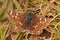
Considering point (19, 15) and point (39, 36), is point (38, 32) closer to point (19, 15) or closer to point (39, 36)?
point (39, 36)

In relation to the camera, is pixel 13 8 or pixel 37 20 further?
pixel 13 8

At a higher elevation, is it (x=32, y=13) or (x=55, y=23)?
(x=32, y=13)

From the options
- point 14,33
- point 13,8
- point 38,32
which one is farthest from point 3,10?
point 38,32

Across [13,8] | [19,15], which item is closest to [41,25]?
[19,15]

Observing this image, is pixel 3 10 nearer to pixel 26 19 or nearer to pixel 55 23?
pixel 26 19

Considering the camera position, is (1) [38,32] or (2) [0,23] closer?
(1) [38,32]

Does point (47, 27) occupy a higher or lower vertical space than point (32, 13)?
lower
